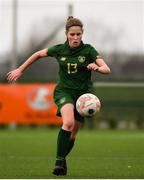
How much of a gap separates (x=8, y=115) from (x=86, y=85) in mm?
13024

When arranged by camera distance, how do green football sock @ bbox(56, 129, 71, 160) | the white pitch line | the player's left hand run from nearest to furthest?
the player's left hand → green football sock @ bbox(56, 129, 71, 160) → the white pitch line

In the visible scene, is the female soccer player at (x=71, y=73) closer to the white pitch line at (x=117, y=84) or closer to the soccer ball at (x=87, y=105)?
the soccer ball at (x=87, y=105)

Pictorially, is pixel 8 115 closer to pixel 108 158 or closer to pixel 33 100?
pixel 33 100

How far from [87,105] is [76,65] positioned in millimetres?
531

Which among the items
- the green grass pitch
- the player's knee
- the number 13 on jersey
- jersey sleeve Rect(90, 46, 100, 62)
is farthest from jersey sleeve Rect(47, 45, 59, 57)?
the green grass pitch

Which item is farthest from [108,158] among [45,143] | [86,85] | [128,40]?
[128,40]

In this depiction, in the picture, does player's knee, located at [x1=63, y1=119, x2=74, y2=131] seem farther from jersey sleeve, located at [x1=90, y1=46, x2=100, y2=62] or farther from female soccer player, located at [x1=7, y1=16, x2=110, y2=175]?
jersey sleeve, located at [x1=90, y1=46, x2=100, y2=62]

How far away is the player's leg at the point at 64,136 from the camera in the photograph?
29.1ft

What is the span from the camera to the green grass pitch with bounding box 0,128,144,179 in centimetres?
916

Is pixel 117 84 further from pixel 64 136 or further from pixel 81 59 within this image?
pixel 64 136

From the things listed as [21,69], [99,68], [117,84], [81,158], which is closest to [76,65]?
[99,68]

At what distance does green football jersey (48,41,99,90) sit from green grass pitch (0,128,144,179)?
3.33 feet

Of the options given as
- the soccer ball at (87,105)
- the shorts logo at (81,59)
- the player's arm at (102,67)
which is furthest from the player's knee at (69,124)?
the shorts logo at (81,59)

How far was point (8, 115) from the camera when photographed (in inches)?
874
